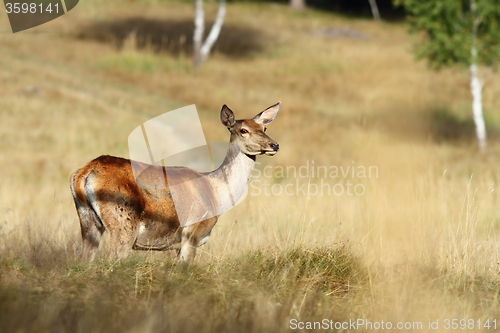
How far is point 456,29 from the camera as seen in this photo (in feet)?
62.6

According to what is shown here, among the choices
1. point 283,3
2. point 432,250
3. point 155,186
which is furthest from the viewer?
point 283,3

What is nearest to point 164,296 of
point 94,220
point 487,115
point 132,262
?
point 132,262

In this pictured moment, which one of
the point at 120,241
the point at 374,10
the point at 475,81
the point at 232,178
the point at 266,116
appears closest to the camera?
the point at 120,241

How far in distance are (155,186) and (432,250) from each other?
9.75ft

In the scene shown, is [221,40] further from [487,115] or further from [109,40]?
[487,115]

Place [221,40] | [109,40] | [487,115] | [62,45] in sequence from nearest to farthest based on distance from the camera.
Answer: [487,115], [62,45], [109,40], [221,40]

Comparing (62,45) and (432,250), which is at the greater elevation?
(432,250)

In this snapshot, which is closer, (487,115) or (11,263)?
(11,263)

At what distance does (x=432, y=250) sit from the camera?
610 centimetres

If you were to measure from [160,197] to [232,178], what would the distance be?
0.78m

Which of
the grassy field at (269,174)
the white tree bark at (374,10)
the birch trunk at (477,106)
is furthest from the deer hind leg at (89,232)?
the white tree bark at (374,10)

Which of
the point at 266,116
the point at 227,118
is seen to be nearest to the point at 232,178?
the point at 227,118

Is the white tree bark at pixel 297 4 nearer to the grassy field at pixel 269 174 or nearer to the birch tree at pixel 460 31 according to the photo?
the grassy field at pixel 269 174

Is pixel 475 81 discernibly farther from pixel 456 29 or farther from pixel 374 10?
pixel 374 10
